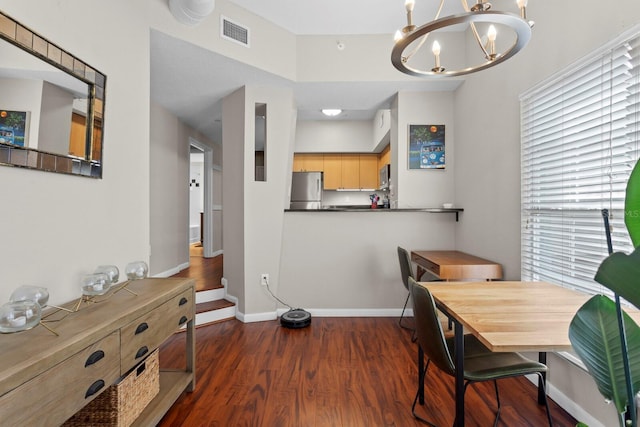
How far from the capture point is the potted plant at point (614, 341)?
2.03ft

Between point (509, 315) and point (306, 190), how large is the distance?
4.30m

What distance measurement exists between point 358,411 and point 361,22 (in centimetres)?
338

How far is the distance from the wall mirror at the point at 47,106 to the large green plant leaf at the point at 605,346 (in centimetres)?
218

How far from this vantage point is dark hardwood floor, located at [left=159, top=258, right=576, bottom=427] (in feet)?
5.77

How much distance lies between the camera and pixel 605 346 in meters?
0.82

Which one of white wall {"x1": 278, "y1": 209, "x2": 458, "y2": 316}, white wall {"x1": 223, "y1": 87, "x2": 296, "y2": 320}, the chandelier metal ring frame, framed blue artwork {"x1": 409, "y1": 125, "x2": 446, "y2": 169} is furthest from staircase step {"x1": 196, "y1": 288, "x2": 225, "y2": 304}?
the chandelier metal ring frame

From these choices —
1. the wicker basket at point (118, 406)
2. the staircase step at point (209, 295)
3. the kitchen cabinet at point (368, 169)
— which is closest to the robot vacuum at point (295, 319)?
the staircase step at point (209, 295)

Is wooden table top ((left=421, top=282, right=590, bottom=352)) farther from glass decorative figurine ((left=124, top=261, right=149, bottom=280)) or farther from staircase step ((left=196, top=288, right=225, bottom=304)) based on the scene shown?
staircase step ((left=196, top=288, right=225, bottom=304))

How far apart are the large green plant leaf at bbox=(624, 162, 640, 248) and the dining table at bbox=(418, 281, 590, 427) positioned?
1.92ft

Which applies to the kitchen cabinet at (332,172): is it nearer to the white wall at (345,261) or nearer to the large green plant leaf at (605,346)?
the white wall at (345,261)

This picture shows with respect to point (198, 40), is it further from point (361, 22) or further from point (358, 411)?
point (358, 411)

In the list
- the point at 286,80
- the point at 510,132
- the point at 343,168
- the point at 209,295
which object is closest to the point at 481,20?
the point at 510,132

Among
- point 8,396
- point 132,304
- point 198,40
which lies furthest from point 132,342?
point 198,40

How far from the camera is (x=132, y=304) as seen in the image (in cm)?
147
